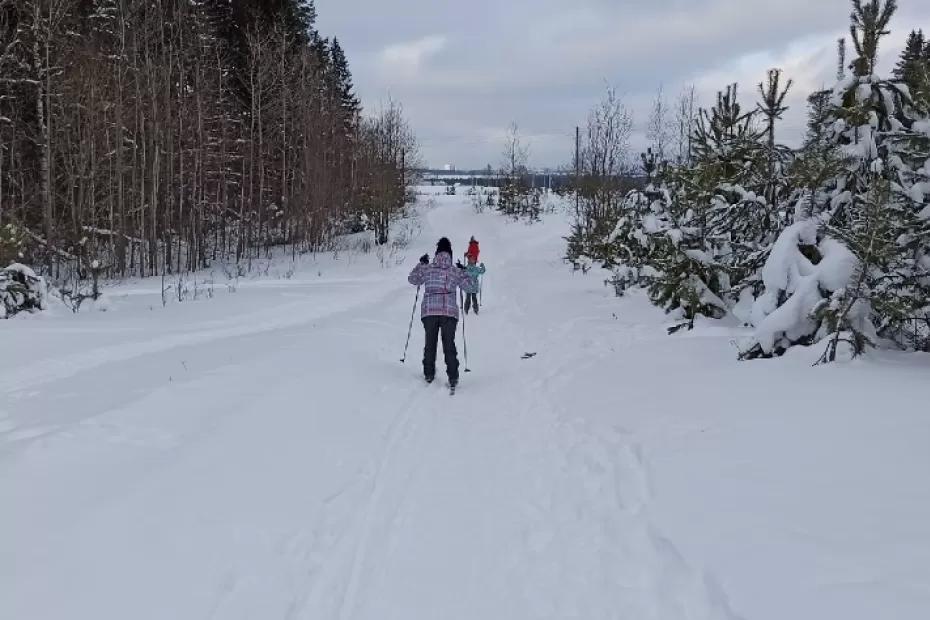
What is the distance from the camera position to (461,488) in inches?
197

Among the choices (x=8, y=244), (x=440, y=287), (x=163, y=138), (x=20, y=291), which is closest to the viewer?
(x=440, y=287)

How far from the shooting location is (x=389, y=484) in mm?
5059

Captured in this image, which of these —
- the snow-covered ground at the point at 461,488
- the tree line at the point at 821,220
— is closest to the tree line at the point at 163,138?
the snow-covered ground at the point at 461,488

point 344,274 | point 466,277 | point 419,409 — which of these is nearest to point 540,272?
point 344,274

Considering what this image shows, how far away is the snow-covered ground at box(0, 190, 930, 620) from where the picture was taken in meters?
3.29

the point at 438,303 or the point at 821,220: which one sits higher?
the point at 821,220

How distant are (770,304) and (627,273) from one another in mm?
7722

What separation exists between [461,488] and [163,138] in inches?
1028

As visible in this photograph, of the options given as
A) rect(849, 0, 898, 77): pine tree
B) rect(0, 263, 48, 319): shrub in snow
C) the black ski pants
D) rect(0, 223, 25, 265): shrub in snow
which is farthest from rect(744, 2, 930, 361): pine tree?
rect(0, 223, 25, 265): shrub in snow

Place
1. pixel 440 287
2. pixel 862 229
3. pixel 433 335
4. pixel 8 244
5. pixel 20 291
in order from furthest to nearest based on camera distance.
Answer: pixel 8 244, pixel 20 291, pixel 440 287, pixel 433 335, pixel 862 229

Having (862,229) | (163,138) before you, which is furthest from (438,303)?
(163,138)

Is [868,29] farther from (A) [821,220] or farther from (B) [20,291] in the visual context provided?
(B) [20,291]

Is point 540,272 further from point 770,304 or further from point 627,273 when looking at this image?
point 770,304

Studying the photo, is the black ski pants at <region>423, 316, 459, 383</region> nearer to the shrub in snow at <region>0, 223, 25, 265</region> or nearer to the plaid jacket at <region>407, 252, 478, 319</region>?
the plaid jacket at <region>407, 252, 478, 319</region>
